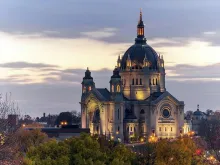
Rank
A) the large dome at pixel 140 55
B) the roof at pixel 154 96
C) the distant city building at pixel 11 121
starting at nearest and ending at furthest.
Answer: the distant city building at pixel 11 121 → the roof at pixel 154 96 → the large dome at pixel 140 55

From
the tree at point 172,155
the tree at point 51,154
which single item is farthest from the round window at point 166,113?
the tree at point 51,154

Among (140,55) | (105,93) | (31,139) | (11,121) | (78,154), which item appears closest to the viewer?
(11,121)

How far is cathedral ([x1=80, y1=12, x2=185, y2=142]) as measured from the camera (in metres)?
169

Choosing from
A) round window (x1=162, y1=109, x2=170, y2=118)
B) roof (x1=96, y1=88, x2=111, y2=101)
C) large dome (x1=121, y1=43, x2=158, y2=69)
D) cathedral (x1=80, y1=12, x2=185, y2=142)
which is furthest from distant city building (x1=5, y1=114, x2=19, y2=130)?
large dome (x1=121, y1=43, x2=158, y2=69)

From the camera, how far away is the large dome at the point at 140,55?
18075 cm

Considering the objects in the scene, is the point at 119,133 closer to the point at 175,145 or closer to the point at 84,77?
the point at 84,77

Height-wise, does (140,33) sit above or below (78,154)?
above

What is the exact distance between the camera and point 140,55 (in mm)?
181125

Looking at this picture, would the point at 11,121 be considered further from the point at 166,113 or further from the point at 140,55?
the point at 140,55

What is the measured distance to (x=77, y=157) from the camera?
85500mm

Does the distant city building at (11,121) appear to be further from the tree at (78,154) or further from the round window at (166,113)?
the round window at (166,113)

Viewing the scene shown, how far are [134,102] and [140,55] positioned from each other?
974 centimetres

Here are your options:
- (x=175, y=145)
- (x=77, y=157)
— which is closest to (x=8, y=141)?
(x=77, y=157)

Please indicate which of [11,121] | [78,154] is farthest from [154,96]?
[11,121]
